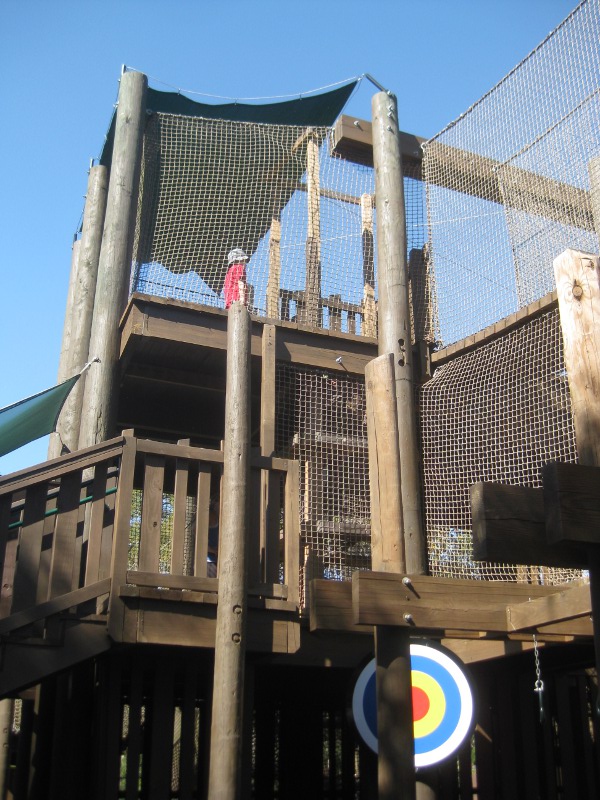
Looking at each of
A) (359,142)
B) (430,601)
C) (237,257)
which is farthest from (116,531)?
(359,142)

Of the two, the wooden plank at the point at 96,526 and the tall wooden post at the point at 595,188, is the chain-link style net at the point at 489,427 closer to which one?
the tall wooden post at the point at 595,188

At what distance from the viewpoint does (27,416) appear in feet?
21.1

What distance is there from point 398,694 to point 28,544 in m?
2.17

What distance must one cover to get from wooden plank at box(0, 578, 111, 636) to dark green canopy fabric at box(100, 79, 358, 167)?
4158 mm

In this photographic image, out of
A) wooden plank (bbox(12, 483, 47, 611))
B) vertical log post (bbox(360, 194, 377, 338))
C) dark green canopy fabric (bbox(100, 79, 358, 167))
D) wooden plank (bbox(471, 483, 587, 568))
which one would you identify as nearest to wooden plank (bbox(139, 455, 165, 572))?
wooden plank (bbox(12, 483, 47, 611))

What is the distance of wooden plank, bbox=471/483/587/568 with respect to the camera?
9.20ft

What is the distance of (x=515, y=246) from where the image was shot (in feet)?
20.0

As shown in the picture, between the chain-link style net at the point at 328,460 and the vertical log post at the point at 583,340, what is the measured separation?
269cm

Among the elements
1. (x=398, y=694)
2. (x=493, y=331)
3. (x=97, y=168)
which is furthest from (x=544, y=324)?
(x=97, y=168)

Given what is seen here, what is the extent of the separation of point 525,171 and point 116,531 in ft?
12.4

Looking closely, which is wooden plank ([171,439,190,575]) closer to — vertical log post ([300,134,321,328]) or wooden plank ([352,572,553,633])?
wooden plank ([352,572,553,633])

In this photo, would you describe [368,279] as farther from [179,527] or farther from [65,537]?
[65,537]

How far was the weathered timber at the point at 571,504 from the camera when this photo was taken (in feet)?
8.98

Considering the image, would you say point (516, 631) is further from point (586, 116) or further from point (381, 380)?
point (586, 116)
